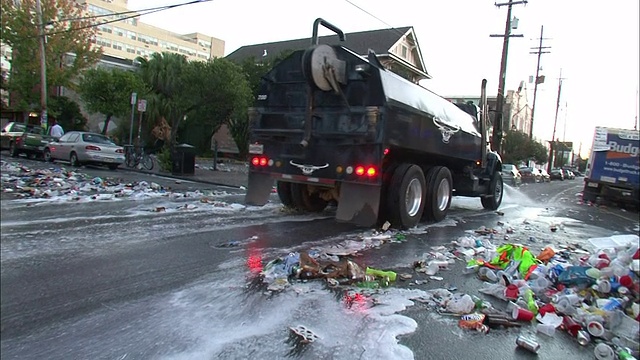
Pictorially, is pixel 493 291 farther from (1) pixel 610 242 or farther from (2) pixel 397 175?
(2) pixel 397 175

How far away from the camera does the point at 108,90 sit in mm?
24234

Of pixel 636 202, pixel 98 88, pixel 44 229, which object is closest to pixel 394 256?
pixel 44 229

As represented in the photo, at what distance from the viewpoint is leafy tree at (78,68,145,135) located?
2406 cm

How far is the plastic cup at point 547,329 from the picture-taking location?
11.7 feet

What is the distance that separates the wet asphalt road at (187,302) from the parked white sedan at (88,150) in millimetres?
9434

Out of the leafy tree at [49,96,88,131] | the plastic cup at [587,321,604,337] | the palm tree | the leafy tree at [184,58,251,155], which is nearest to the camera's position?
the plastic cup at [587,321,604,337]

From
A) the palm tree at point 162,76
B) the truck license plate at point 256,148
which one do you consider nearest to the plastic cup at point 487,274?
the truck license plate at point 256,148

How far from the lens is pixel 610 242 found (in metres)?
5.25

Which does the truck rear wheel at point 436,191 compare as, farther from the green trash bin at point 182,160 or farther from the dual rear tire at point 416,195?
the green trash bin at point 182,160

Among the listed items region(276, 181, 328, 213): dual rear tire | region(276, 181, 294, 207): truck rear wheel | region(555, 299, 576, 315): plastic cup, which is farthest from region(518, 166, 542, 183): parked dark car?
region(555, 299, 576, 315): plastic cup

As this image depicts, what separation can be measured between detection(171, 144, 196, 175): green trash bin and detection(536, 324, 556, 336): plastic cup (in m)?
13.7

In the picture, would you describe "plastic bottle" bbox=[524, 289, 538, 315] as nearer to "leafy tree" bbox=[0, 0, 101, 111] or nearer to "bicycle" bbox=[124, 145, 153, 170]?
"bicycle" bbox=[124, 145, 153, 170]

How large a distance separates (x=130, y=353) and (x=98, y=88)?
80.2ft

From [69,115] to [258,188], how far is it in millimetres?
29307
